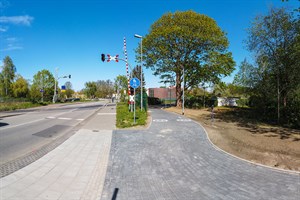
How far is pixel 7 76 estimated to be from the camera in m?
55.2

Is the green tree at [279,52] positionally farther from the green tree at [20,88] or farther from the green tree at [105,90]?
the green tree at [105,90]

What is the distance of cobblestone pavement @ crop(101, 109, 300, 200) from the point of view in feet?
13.5

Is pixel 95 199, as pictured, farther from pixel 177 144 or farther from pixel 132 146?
pixel 177 144

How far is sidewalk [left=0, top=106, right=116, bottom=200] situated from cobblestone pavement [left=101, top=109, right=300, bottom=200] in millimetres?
367

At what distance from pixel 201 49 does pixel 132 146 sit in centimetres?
2026

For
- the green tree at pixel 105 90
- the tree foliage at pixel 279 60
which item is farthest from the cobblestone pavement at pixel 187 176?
the green tree at pixel 105 90

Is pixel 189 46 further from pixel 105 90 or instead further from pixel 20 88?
pixel 105 90

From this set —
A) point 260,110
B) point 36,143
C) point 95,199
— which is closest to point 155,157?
point 95,199

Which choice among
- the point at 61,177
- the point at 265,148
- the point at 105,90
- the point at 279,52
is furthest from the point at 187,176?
the point at 105,90

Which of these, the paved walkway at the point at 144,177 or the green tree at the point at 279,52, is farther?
the green tree at the point at 279,52

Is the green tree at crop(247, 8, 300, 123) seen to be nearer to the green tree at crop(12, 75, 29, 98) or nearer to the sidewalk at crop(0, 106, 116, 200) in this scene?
the sidewalk at crop(0, 106, 116, 200)

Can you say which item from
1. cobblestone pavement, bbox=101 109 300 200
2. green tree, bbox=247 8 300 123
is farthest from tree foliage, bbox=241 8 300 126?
cobblestone pavement, bbox=101 109 300 200

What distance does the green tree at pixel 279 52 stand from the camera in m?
13.6

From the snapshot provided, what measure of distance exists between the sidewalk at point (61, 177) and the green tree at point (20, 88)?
5703cm
